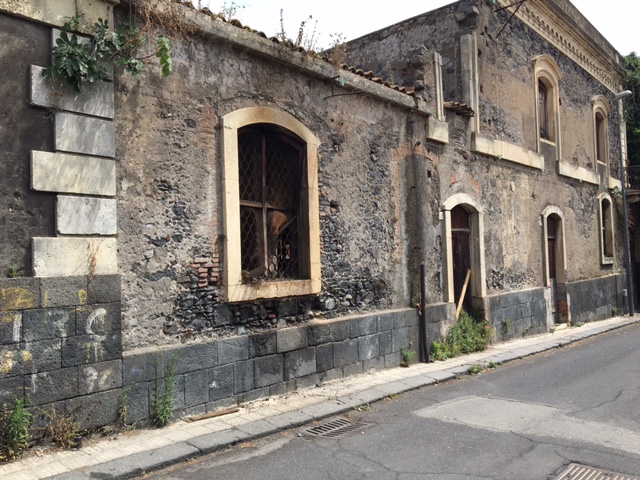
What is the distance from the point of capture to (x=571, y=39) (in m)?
15.7

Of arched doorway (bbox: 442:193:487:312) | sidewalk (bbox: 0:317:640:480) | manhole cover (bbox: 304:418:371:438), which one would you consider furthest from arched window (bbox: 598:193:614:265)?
manhole cover (bbox: 304:418:371:438)

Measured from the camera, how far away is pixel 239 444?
17.7ft

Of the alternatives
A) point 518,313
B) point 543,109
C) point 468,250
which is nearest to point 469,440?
point 468,250

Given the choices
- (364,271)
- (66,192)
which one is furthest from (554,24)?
(66,192)

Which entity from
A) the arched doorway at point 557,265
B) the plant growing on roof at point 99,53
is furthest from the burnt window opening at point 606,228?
the plant growing on roof at point 99,53

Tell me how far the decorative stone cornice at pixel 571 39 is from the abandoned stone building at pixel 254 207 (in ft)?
0.89

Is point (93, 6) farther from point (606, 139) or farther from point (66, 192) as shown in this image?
point (606, 139)

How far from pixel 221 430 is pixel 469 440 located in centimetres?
249

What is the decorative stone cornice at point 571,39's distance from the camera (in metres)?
13.6

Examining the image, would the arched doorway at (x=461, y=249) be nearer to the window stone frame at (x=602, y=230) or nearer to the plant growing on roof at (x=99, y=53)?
the plant growing on roof at (x=99, y=53)

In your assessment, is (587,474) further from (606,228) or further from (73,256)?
(606,228)

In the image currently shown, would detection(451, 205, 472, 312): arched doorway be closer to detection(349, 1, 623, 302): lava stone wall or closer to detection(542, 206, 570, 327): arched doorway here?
detection(349, 1, 623, 302): lava stone wall

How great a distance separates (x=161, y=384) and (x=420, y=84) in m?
7.01

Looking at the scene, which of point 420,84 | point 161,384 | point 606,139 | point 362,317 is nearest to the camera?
point 161,384
